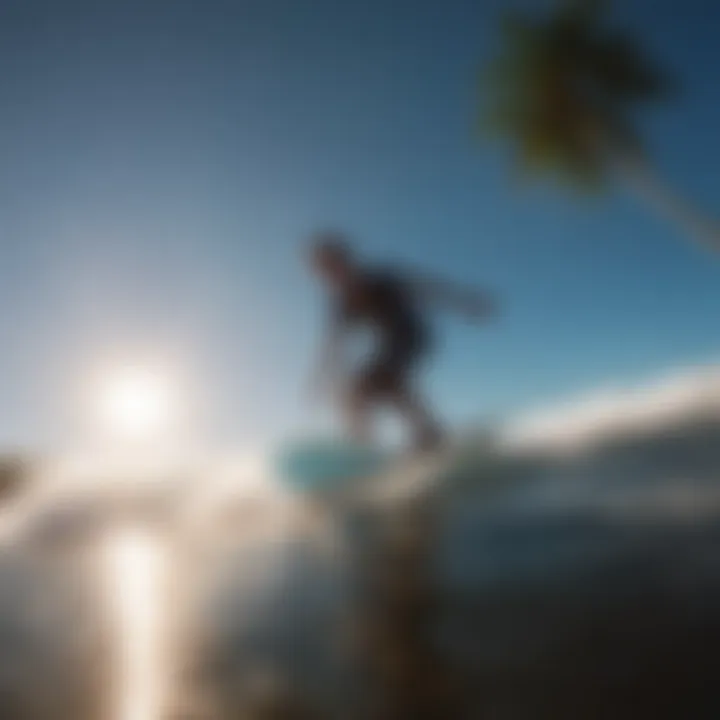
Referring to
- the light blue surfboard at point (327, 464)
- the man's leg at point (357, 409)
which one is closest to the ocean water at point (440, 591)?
the light blue surfboard at point (327, 464)

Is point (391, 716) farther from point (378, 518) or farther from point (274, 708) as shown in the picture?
point (378, 518)

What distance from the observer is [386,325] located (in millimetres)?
5758

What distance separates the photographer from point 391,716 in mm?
2135

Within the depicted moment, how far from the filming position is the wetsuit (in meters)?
5.73

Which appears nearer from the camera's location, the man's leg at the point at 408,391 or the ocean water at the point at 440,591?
the ocean water at the point at 440,591

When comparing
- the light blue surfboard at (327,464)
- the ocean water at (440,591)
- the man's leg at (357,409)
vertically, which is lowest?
the ocean water at (440,591)

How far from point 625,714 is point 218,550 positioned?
89.8 inches

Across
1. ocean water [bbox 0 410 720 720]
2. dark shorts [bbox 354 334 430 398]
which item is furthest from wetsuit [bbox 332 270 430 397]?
ocean water [bbox 0 410 720 720]

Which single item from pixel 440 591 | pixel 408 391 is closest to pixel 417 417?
pixel 408 391

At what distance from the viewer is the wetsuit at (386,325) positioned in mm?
5727

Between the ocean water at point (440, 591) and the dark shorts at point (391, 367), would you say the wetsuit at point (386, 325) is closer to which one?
the dark shorts at point (391, 367)

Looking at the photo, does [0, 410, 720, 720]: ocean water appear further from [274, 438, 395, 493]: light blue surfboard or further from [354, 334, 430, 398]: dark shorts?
[354, 334, 430, 398]: dark shorts

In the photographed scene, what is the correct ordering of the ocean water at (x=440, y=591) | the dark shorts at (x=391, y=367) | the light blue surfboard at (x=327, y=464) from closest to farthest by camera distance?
the ocean water at (x=440, y=591) < the light blue surfboard at (x=327, y=464) < the dark shorts at (x=391, y=367)

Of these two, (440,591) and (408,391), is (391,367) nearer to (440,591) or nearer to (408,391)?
(408,391)
